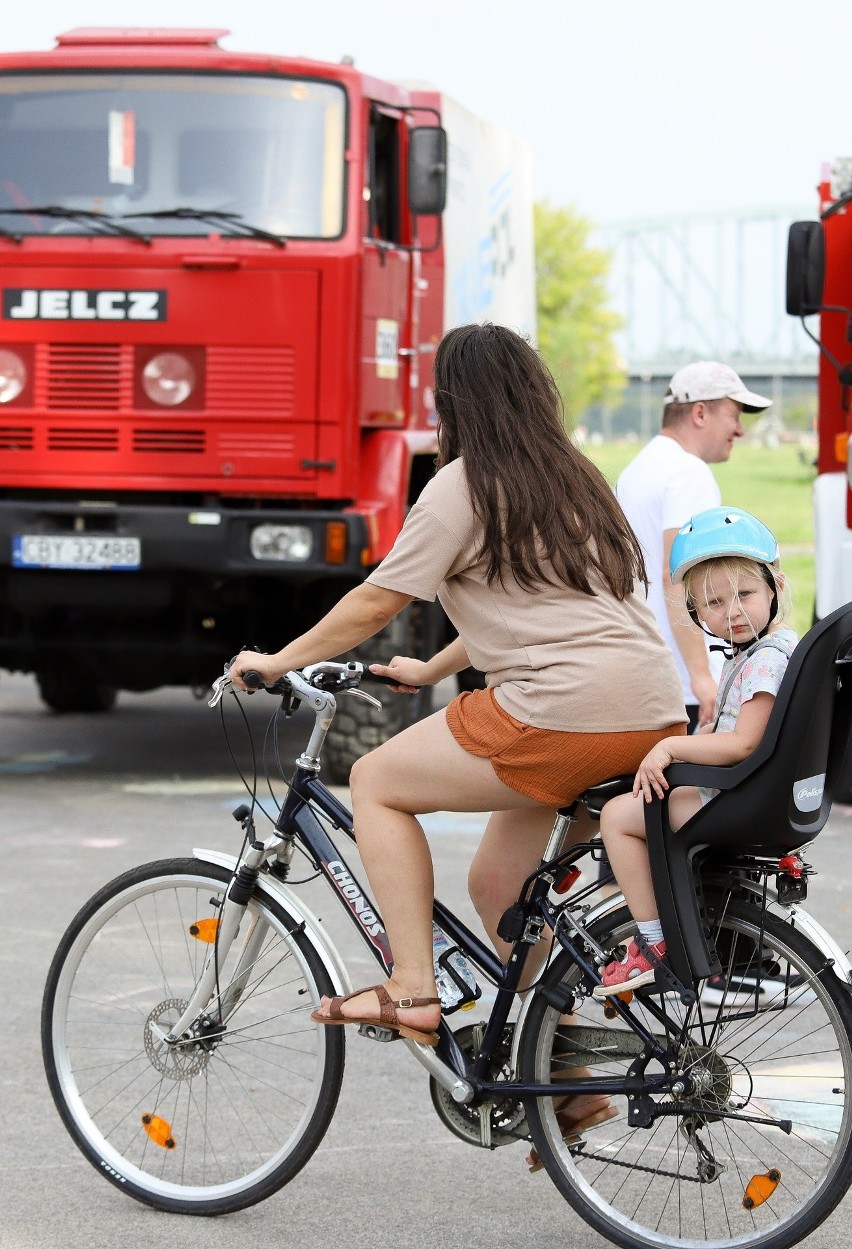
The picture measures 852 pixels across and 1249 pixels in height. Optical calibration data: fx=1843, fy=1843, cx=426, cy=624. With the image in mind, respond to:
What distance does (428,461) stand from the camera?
31.4 ft

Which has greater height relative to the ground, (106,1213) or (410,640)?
(410,640)

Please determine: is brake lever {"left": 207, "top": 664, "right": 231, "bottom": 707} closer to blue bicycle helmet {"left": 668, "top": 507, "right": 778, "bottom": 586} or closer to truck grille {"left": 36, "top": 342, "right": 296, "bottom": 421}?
blue bicycle helmet {"left": 668, "top": 507, "right": 778, "bottom": 586}

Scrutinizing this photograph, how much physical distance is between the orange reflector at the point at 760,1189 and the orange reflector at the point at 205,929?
1184 millimetres

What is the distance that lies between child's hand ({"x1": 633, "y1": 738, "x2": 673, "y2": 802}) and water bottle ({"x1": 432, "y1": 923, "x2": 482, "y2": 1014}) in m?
0.58

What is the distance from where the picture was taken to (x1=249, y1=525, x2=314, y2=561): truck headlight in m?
8.13

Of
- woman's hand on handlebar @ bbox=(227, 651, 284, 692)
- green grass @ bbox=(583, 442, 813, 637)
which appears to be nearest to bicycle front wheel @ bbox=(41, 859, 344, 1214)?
woman's hand on handlebar @ bbox=(227, 651, 284, 692)

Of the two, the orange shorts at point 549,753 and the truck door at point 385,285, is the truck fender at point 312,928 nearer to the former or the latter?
the orange shorts at point 549,753

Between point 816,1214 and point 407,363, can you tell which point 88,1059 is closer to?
point 816,1214

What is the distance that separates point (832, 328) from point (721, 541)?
5890mm

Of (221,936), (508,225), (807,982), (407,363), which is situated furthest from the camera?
(508,225)

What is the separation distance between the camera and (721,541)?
3.45 meters

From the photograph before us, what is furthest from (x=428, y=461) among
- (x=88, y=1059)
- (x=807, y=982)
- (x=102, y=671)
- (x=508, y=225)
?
(x=807, y=982)

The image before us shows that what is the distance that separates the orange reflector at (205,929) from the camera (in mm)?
3834

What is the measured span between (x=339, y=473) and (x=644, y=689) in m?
4.91
